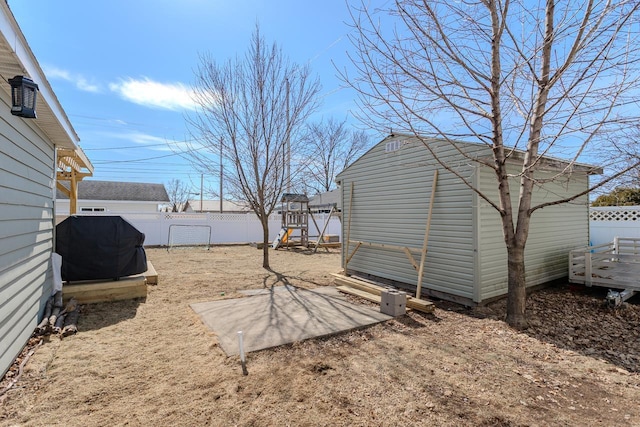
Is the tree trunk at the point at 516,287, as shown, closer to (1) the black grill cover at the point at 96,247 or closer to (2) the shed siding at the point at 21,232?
(2) the shed siding at the point at 21,232

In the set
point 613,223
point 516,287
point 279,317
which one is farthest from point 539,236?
point 613,223

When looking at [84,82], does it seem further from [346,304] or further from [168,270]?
[346,304]

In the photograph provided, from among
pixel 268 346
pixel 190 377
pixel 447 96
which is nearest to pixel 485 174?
pixel 447 96

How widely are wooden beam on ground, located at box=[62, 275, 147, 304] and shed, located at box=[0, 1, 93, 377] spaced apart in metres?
0.33

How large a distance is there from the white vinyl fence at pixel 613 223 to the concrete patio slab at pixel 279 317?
1000 centimetres

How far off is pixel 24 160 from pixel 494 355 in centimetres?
541

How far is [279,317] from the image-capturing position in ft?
14.1

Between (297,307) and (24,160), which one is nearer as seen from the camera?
(24,160)

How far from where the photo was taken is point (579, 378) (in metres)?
2.81

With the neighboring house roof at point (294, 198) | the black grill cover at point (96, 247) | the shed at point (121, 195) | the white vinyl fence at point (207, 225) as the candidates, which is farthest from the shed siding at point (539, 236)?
the shed at point (121, 195)

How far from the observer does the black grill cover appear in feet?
16.5

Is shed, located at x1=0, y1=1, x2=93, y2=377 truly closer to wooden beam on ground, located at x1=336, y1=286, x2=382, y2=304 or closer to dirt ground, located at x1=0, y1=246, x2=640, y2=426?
dirt ground, located at x1=0, y1=246, x2=640, y2=426

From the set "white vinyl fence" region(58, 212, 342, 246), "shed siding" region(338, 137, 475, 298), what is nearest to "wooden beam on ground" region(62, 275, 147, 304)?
"shed siding" region(338, 137, 475, 298)

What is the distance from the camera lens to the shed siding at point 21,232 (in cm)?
266
